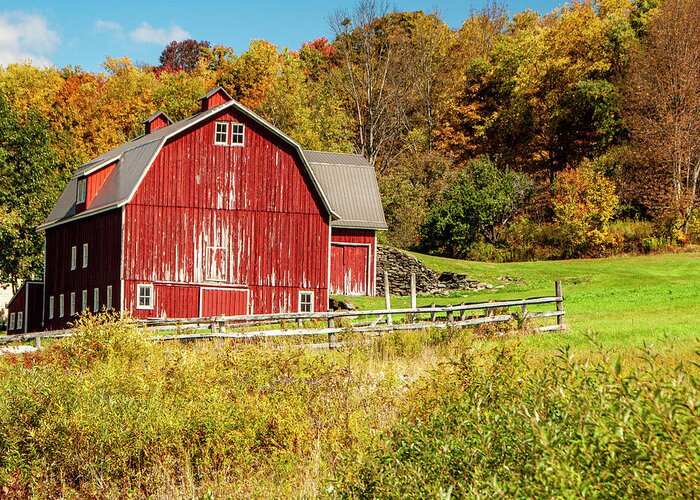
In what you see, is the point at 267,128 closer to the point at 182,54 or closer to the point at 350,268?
the point at 350,268

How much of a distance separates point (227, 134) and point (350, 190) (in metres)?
9.47

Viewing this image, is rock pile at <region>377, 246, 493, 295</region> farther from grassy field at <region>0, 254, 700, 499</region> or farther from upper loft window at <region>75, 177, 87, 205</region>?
grassy field at <region>0, 254, 700, 499</region>

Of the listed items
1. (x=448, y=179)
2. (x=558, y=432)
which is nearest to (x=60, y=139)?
(x=448, y=179)

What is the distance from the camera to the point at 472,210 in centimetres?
5403

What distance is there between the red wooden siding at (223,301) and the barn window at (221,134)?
591cm

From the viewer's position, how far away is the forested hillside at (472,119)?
170 feet

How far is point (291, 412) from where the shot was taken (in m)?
11.5

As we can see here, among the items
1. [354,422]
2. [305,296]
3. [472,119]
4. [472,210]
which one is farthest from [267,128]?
[472,119]

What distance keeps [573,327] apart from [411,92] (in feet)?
166

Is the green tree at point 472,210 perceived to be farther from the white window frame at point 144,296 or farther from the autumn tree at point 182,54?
the autumn tree at point 182,54

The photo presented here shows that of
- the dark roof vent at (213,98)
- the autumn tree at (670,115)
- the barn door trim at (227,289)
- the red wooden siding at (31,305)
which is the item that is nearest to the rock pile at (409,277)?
the barn door trim at (227,289)

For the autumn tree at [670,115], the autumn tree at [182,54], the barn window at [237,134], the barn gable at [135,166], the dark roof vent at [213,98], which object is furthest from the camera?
the autumn tree at [182,54]

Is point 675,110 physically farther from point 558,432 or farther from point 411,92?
point 558,432

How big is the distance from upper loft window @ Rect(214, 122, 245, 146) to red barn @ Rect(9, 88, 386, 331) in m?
0.04
